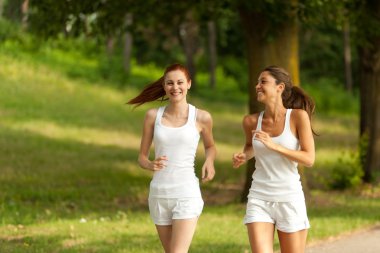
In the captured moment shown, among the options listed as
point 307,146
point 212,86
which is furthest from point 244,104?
point 307,146

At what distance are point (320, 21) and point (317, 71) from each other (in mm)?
40308

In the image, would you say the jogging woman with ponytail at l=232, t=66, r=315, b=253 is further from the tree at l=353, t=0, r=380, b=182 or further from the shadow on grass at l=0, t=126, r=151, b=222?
the tree at l=353, t=0, r=380, b=182

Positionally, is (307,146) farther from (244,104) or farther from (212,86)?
(212,86)

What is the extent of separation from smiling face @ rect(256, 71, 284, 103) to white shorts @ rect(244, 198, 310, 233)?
0.73 metres

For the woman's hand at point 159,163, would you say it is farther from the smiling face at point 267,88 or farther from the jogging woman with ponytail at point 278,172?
the smiling face at point 267,88

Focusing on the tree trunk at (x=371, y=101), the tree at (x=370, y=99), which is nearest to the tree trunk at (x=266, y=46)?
the tree at (x=370, y=99)

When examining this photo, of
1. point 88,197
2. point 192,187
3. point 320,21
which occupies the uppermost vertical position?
point 320,21

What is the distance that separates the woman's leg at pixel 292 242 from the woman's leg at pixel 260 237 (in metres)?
0.13

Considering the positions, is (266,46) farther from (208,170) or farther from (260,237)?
(260,237)

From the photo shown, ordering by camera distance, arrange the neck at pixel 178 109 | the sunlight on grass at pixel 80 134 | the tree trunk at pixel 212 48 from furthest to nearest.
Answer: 1. the tree trunk at pixel 212 48
2. the sunlight on grass at pixel 80 134
3. the neck at pixel 178 109

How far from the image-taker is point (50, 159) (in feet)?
71.3

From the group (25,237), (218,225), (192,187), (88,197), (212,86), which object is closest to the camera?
(192,187)

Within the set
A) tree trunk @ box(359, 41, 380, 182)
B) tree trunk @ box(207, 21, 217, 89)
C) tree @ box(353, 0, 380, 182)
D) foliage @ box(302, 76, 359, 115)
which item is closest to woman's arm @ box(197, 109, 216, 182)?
tree @ box(353, 0, 380, 182)

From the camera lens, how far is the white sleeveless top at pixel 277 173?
659cm
